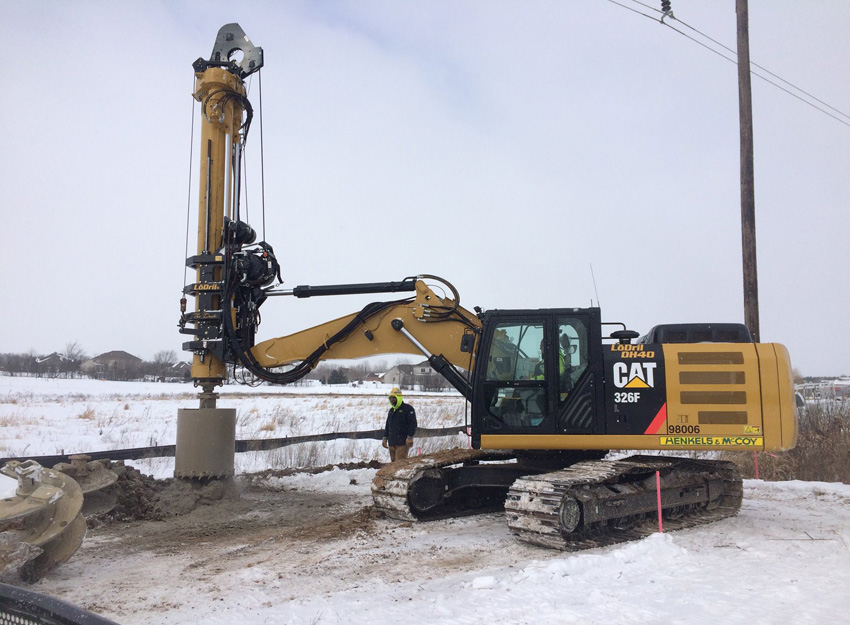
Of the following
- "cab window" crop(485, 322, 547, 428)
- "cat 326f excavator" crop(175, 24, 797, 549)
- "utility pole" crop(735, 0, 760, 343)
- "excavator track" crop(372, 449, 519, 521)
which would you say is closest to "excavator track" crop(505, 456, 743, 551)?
"cat 326f excavator" crop(175, 24, 797, 549)

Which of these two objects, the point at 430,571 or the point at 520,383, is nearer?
the point at 430,571

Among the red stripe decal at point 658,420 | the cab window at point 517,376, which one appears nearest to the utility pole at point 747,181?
the red stripe decal at point 658,420

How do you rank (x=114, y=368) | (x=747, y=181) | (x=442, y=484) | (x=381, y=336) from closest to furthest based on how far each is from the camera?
(x=442, y=484) → (x=381, y=336) → (x=747, y=181) → (x=114, y=368)

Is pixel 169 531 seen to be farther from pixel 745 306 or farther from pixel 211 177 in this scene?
pixel 745 306

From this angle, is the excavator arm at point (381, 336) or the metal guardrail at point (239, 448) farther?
the metal guardrail at point (239, 448)

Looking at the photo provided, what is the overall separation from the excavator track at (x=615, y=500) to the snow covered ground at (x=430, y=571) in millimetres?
248

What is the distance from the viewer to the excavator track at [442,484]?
7918 mm

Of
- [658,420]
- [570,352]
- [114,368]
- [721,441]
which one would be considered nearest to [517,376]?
[570,352]

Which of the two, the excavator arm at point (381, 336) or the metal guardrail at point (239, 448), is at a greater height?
the excavator arm at point (381, 336)

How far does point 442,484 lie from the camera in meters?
8.40

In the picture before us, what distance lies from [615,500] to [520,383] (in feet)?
5.15

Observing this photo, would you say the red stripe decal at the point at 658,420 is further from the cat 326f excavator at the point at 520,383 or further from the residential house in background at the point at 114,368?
the residential house in background at the point at 114,368

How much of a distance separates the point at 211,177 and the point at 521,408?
503 centimetres

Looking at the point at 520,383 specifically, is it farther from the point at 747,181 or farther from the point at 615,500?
the point at 747,181
